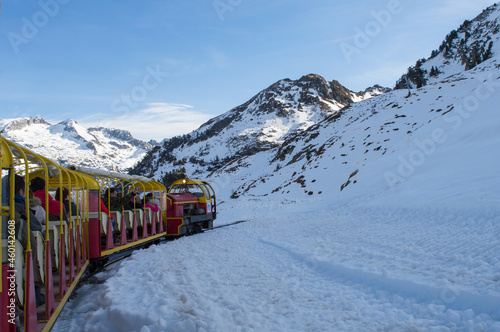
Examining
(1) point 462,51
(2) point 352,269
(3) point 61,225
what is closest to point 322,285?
(2) point 352,269

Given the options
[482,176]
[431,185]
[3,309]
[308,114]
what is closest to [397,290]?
[3,309]

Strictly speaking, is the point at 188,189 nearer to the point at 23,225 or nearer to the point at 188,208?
the point at 188,208

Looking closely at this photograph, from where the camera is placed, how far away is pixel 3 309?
146 inches

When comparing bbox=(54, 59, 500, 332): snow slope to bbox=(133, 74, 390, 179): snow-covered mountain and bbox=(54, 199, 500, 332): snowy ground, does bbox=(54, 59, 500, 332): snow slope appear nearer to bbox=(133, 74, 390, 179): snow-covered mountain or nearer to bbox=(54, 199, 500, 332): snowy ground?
bbox=(54, 199, 500, 332): snowy ground

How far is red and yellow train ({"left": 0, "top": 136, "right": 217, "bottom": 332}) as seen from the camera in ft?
12.9

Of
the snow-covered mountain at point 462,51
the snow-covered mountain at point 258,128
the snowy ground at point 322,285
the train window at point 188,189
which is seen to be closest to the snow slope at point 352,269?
the snowy ground at point 322,285

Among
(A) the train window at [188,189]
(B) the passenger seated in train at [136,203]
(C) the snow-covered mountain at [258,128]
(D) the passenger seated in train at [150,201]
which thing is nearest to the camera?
(B) the passenger seated in train at [136,203]

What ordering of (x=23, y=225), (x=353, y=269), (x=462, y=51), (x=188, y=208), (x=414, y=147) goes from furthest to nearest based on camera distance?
1. (x=462, y=51)
2. (x=414, y=147)
3. (x=188, y=208)
4. (x=353, y=269)
5. (x=23, y=225)

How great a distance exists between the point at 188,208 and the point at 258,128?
141297mm

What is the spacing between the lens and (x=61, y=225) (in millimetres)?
6348

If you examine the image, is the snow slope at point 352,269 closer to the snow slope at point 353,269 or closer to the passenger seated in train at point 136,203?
the snow slope at point 353,269

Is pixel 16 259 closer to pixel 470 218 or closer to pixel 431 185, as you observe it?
pixel 470 218

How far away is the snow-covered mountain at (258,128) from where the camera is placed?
5482 inches

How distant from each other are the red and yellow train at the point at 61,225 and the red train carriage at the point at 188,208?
43mm
